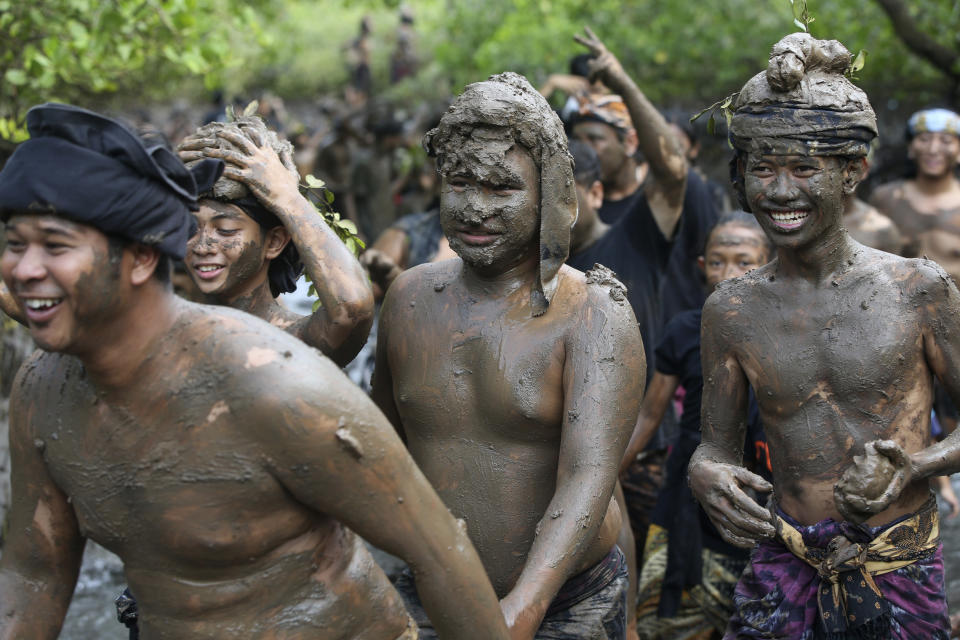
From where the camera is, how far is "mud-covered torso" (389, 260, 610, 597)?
3.24 metres

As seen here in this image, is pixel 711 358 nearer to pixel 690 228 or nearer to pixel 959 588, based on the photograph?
pixel 690 228

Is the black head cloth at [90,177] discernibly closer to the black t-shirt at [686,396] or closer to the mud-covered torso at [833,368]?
the mud-covered torso at [833,368]

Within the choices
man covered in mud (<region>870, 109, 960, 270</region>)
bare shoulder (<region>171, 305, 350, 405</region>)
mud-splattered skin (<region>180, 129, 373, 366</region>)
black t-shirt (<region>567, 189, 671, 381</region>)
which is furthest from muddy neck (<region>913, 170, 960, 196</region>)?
bare shoulder (<region>171, 305, 350, 405</region>)

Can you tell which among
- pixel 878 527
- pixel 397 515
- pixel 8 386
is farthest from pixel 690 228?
pixel 8 386

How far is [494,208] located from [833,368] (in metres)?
1.13

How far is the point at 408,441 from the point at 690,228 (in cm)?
282

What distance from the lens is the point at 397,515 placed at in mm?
2387

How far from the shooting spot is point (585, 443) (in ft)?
10.1

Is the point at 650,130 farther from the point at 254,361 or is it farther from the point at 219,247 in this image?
the point at 254,361

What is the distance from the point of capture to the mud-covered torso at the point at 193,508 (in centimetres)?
234

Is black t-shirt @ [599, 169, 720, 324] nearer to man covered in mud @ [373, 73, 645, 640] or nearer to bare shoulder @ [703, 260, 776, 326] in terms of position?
bare shoulder @ [703, 260, 776, 326]

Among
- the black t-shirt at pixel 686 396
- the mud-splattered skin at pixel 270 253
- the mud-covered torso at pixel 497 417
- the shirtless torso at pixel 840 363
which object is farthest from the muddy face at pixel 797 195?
the black t-shirt at pixel 686 396

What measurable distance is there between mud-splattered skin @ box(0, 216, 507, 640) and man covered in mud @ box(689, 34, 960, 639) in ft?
4.37

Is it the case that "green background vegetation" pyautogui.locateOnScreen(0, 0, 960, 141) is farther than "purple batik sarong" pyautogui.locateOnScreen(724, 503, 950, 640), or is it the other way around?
"green background vegetation" pyautogui.locateOnScreen(0, 0, 960, 141)
